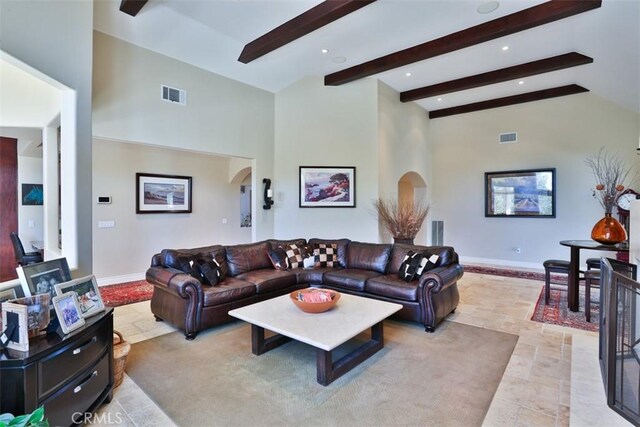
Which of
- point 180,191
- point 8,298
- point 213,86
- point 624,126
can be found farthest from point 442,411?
point 624,126

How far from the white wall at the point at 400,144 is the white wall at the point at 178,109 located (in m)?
2.20

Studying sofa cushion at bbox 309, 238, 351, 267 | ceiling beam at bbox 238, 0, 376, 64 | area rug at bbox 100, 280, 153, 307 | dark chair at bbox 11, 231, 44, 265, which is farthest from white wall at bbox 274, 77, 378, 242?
dark chair at bbox 11, 231, 44, 265

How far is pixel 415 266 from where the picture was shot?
4.05 metres

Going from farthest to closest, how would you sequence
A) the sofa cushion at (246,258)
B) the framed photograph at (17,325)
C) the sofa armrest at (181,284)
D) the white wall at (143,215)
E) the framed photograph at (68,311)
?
the white wall at (143,215), the sofa cushion at (246,258), the sofa armrest at (181,284), the framed photograph at (68,311), the framed photograph at (17,325)

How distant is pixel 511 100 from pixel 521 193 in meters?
2.04

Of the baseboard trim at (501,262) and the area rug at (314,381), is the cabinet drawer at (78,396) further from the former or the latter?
the baseboard trim at (501,262)

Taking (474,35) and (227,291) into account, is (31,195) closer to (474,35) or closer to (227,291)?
(227,291)

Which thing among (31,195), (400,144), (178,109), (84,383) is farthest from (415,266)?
(31,195)

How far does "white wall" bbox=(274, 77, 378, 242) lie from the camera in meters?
6.10

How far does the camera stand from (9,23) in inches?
85.5

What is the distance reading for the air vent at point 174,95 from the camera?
4.85 m

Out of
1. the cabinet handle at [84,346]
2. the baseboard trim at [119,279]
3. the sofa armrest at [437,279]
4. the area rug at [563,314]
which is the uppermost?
the sofa armrest at [437,279]

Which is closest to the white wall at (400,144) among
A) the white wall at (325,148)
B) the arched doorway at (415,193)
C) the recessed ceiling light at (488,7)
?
the arched doorway at (415,193)

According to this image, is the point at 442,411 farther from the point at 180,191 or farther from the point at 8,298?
the point at 180,191
